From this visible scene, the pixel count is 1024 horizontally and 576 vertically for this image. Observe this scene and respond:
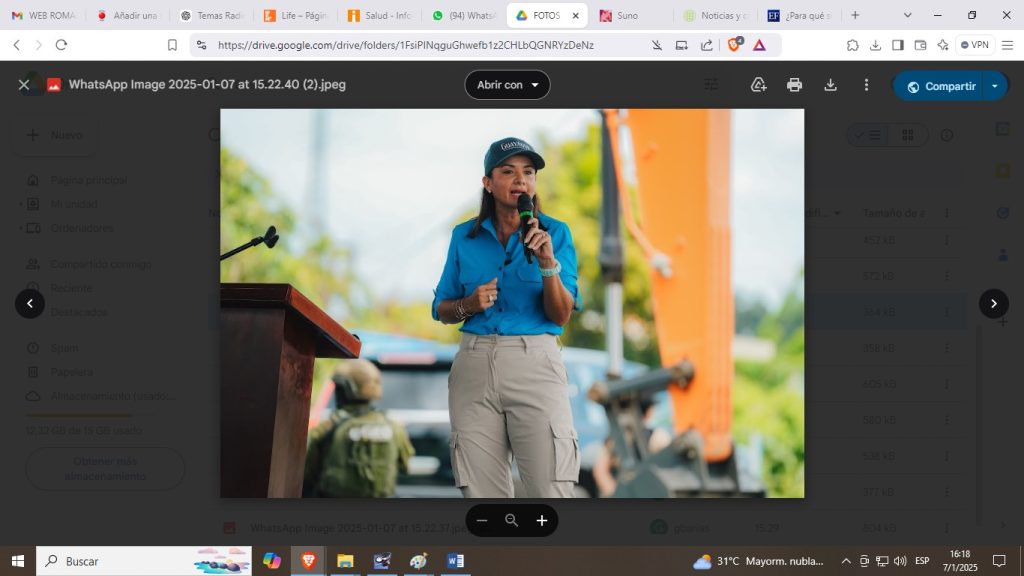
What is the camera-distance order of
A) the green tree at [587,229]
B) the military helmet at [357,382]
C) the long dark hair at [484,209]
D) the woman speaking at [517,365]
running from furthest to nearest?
the green tree at [587,229]
the military helmet at [357,382]
the long dark hair at [484,209]
the woman speaking at [517,365]

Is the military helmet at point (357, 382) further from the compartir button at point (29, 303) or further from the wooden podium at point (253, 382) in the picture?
the compartir button at point (29, 303)

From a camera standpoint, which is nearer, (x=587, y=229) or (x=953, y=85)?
(x=953, y=85)

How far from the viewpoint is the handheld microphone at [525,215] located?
4723 mm

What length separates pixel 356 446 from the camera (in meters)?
6.67

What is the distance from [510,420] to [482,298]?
1.64ft

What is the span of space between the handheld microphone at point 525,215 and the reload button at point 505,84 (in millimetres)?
399

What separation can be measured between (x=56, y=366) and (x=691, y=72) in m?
2.75

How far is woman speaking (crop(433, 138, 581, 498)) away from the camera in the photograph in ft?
15.7

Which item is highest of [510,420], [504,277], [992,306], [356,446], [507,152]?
[507,152]

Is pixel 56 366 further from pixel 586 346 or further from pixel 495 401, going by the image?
pixel 586 346
